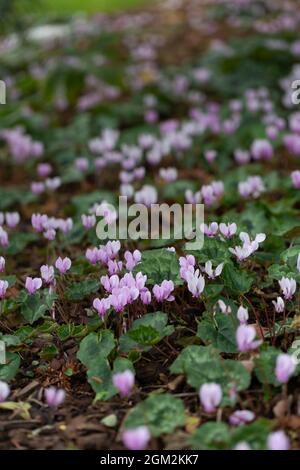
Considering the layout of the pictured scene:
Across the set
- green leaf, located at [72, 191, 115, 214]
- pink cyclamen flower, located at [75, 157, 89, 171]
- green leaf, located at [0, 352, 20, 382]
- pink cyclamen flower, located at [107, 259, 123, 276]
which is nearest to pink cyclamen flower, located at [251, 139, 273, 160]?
green leaf, located at [72, 191, 115, 214]

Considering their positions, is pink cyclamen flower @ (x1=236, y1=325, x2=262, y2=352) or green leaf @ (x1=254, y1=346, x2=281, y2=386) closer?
pink cyclamen flower @ (x1=236, y1=325, x2=262, y2=352)

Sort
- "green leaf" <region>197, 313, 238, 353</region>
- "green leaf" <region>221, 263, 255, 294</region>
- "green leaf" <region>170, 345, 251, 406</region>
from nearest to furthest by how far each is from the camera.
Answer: "green leaf" <region>170, 345, 251, 406</region>
"green leaf" <region>197, 313, 238, 353</region>
"green leaf" <region>221, 263, 255, 294</region>

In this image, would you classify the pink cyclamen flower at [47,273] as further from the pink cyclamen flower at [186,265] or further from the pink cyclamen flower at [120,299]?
the pink cyclamen flower at [186,265]

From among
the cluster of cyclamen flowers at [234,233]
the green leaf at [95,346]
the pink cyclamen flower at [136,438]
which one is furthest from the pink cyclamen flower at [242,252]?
the pink cyclamen flower at [136,438]

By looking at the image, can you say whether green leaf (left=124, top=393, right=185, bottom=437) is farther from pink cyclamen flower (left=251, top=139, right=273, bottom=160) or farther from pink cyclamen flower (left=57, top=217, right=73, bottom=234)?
pink cyclamen flower (left=251, top=139, right=273, bottom=160)

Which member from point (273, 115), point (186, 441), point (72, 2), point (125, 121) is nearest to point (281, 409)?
point (186, 441)

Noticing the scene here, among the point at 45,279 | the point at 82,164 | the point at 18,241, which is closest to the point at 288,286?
the point at 45,279
